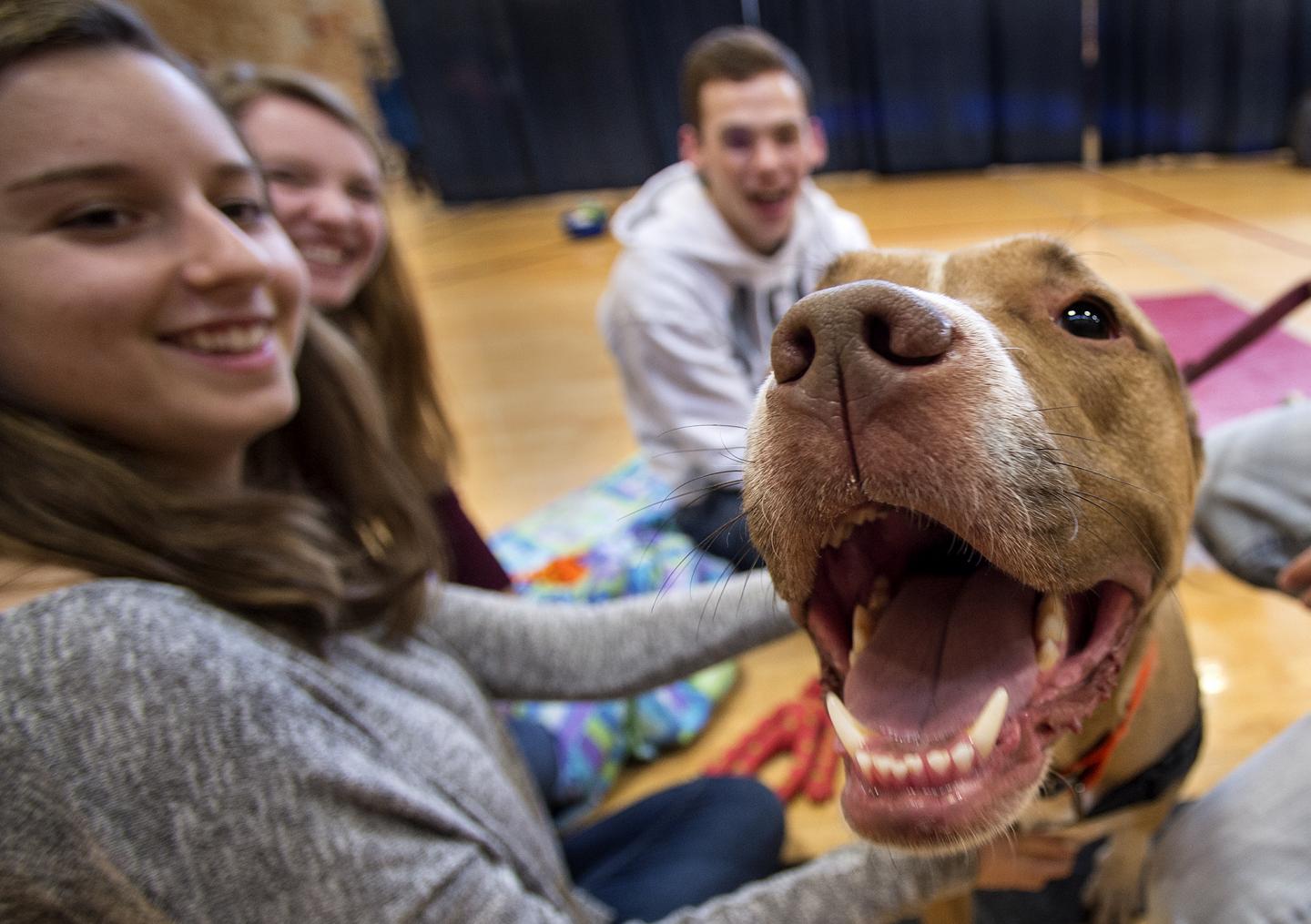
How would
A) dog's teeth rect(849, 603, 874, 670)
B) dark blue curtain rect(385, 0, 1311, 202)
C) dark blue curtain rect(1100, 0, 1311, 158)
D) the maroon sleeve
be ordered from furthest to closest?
dark blue curtain rect(385, 0, 1311, 202), dark blue curtain rect(1100, 0, 1311, 158), the maroon sleeve, dog's teeth rect(849, 603, 874, 670)

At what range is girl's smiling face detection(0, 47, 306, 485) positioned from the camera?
39.6 inches

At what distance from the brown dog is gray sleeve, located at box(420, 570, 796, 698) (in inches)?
29.8

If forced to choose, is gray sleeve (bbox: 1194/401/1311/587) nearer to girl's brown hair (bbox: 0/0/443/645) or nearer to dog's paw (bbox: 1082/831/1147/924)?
dog's paw (bbox: 1082/831/1147/924)

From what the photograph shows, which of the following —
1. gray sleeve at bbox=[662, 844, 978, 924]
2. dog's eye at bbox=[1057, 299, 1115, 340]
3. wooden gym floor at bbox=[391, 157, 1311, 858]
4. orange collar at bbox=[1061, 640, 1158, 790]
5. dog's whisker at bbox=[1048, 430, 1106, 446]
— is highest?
dog's eye at bbox=[1057, 299, 1115, 340]

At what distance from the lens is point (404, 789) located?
42.6 inches

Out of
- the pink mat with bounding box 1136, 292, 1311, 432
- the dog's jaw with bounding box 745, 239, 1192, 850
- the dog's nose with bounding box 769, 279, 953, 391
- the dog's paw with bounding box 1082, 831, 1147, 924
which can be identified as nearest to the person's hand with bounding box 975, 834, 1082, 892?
the dog's paw with bounding box 1082, 831, 1147, 924

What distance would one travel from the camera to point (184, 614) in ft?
3.19

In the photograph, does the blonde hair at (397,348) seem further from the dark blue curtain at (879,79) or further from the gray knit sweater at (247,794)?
the dark blue curtain at (879,79)

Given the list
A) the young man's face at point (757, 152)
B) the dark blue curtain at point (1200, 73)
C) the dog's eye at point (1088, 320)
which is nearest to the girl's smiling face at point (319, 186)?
the young man's face at point (757, 152)

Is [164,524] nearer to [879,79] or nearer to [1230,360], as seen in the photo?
[1230,360]

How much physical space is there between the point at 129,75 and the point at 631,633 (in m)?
1.36

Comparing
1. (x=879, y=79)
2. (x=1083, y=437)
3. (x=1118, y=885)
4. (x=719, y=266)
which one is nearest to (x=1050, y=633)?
(x=1083, y=437)

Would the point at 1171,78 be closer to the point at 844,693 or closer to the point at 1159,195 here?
the point at 1159,195

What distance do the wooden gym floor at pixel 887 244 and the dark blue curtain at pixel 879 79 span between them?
0.50 meters
